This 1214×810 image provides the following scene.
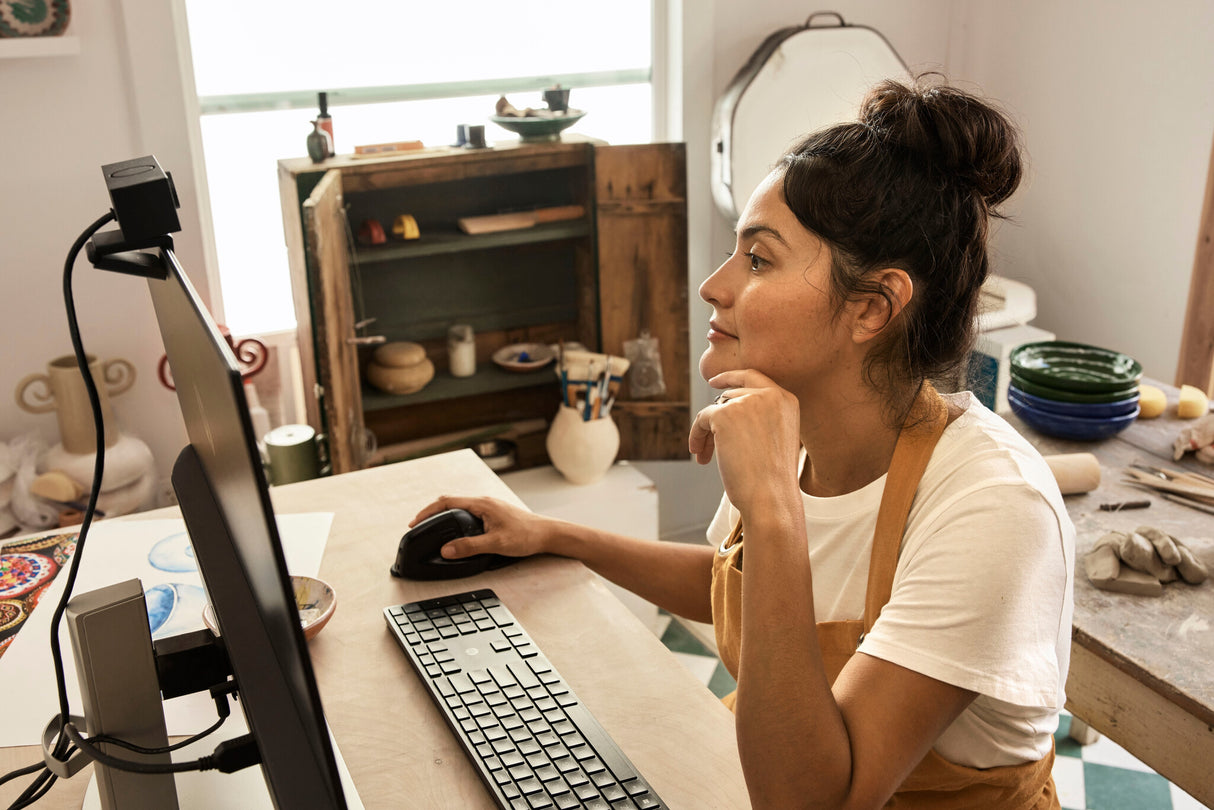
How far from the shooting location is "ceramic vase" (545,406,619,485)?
2.80m

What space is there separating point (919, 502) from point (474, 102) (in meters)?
2.13

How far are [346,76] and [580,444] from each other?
1.15 m

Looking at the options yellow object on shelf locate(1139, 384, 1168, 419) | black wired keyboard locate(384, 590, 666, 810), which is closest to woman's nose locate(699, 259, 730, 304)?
black wired keyboard locate(384, 590, 666, 810)

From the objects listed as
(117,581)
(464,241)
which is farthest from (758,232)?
(464,241)

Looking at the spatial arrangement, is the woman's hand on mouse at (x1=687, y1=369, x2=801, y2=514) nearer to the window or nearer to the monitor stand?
the monitor stand

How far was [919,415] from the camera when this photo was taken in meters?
1.20

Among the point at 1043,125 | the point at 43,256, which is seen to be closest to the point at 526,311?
the point at 43,256

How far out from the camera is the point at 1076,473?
1831 millimetres

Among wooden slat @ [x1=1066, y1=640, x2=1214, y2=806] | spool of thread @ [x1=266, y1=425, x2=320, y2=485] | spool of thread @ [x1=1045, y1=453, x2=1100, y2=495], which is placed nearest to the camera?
wooden slat @ [x1=1066, y1=640, x2=1214, y2=806]

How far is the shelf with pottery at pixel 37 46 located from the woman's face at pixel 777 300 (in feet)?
5.71

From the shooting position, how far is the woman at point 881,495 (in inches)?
39.3

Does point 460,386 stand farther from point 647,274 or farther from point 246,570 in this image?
point 246,570

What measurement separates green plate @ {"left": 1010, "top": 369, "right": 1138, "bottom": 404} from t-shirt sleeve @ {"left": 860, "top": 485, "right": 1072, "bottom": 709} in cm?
109

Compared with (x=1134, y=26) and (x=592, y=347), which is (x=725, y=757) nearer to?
(x=592, y=347)
